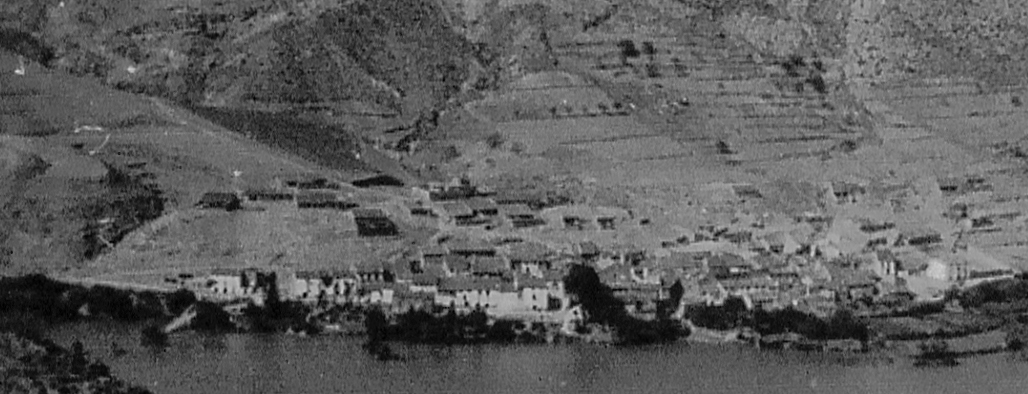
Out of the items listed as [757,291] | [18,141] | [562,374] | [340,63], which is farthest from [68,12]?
[757,291]

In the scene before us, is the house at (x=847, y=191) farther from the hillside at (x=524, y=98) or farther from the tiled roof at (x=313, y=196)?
the tiled roof at (x=313, y=196)

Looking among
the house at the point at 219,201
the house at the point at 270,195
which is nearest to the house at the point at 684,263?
the house at the point at 270,195

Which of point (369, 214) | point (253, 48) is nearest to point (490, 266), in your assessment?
point (369, 214)

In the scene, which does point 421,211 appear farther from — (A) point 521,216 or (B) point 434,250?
(A) point 521,216

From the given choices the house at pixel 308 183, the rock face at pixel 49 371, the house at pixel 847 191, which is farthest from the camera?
the house at pixel 847 191

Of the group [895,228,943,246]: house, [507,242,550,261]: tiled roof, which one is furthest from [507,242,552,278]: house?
[895,228,943,246]: house

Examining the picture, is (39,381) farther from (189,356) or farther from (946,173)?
(946,173)
